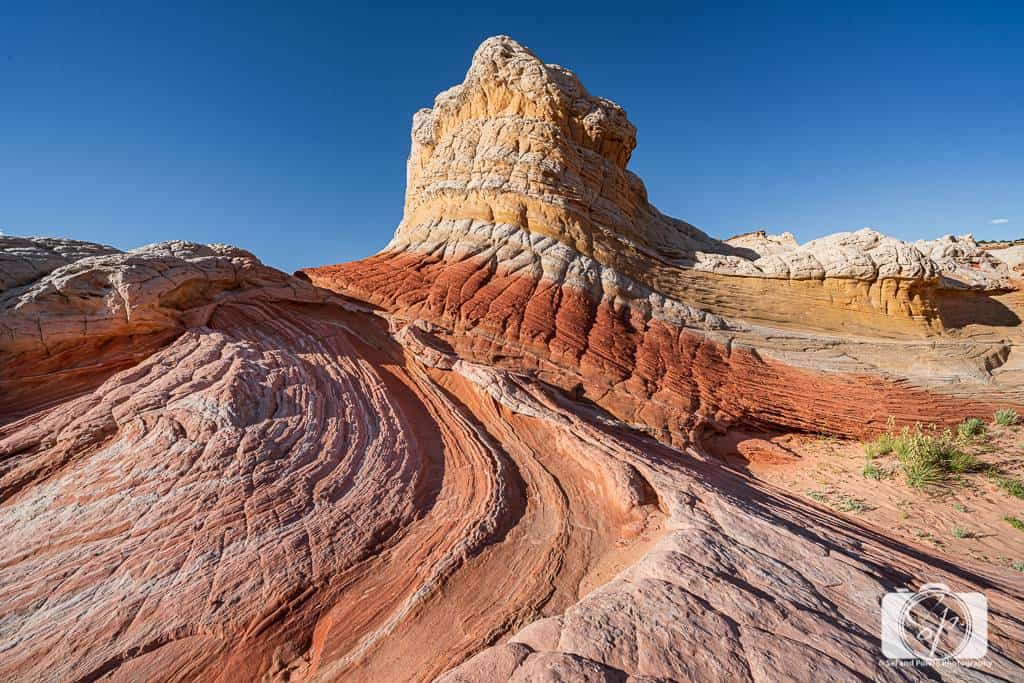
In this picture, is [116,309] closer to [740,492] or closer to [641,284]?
[740,492]

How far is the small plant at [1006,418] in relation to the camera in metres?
8.93

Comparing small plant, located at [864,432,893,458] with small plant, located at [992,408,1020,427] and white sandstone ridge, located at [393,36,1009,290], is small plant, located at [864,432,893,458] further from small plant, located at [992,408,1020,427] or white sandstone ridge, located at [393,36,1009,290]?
white sandstone ridge, located at [393,36,1009,290]

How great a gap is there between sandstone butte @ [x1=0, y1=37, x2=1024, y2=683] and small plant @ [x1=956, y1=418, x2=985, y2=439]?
0.43 metres

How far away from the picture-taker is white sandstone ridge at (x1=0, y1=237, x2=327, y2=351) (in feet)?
16.2

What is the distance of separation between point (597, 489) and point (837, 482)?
530 cm

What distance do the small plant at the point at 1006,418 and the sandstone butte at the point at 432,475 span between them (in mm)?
458

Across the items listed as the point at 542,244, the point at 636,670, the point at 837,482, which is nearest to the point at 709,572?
the point at 636,670

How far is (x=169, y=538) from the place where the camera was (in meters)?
3.25

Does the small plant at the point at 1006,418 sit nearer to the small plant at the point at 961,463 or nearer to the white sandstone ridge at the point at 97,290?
the small plant at the point at 961,463

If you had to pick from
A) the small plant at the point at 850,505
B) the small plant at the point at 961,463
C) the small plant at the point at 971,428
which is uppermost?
the small plant at the point at 971,428

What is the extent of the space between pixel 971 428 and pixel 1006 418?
1.16 metres

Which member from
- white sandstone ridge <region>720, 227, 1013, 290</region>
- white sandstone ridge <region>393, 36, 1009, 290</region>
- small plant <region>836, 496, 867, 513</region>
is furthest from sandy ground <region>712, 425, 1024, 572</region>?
white sandstone ridge <region>393, 36, 1009, 290</region>

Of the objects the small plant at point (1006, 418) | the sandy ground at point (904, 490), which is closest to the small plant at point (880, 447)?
the sandy ground at point (904, 490)

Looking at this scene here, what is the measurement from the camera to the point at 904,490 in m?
6.81
